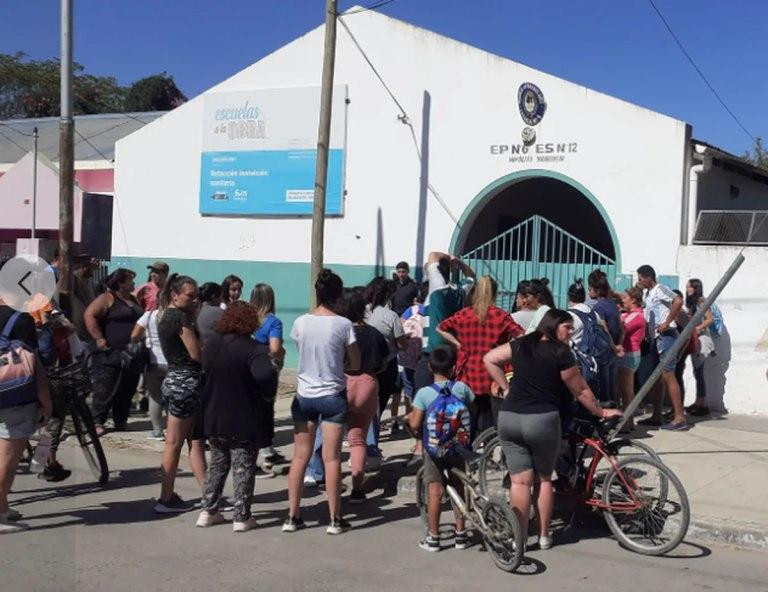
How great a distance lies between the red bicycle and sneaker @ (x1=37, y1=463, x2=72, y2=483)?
14.7 ft

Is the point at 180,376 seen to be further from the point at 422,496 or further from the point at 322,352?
the point at 422,496

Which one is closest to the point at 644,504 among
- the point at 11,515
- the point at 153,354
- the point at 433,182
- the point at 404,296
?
the point at 11,515

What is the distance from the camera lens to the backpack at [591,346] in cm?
860

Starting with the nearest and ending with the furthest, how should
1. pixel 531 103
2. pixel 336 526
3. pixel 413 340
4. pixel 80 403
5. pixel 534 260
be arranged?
pixel 336 526
pixel 80 403
pixel 413 340
pixel 534 260
pixel 531 103

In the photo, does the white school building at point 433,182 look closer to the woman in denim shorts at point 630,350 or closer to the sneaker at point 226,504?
the woman in denim shorts at point 630,350

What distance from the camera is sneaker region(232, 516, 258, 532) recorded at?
6777mm

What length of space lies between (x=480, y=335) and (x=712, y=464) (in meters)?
2.78

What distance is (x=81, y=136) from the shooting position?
85.1 ft

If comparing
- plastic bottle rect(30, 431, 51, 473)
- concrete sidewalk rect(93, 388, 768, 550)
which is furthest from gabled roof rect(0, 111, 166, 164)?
plastic bottle rect(30, 431, 51, 473)

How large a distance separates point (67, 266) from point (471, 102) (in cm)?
607

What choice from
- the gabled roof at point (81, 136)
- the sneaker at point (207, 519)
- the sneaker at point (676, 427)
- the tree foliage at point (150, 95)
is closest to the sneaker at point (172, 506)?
the sneaker at point (207, 519)

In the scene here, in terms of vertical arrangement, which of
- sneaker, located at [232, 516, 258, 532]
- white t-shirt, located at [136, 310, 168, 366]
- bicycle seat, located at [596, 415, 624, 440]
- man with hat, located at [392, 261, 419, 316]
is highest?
man with hat, located at [392, 261, 419, 316]

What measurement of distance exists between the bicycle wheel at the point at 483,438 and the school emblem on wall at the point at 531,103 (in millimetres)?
6630

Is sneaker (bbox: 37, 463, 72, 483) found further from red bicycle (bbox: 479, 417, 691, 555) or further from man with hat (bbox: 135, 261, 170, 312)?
red bicycle (bbox: 479, 417, 691, 555)
